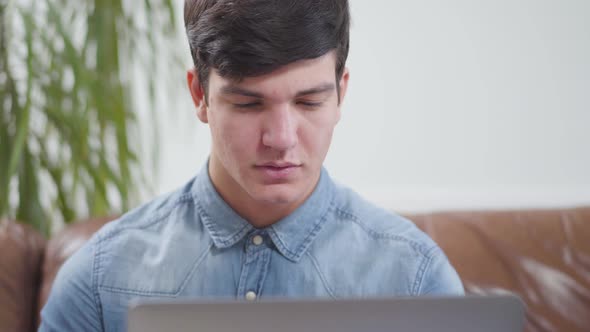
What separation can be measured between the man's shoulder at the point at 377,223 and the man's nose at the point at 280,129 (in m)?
0.28

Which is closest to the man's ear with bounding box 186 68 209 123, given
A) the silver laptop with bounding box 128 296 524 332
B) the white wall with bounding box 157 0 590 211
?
the silver laptop with bounding box 128 296 524 332

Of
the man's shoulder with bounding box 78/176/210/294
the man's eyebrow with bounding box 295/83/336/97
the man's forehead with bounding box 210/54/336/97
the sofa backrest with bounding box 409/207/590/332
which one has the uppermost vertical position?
the man's forehead with bounding box 210/54/336/97

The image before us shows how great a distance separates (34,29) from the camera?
1.80m

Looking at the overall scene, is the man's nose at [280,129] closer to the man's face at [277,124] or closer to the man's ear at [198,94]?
the man's face at [277,124]

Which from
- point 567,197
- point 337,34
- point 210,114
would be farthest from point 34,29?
point 567,197

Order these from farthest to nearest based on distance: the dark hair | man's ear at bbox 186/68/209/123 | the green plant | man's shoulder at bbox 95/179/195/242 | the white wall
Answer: the white wall → the green plant → man's shoulder at bbox 95/179/195/242 → man's ear at bbox 186/68/209/123 → the dark hair

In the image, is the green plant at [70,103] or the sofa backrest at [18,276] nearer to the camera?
the sofa backrest at [18,276]

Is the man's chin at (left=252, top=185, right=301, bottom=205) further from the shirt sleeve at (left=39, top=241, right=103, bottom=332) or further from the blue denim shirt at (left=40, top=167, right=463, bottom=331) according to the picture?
the shirt sleeve at (left=39, top=241, right=103, bottom=332)

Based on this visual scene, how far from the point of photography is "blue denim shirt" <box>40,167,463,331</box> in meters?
1.14

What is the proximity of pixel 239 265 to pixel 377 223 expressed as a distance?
25cm

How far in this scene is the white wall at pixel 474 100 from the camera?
2215 mm

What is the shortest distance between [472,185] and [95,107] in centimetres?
120

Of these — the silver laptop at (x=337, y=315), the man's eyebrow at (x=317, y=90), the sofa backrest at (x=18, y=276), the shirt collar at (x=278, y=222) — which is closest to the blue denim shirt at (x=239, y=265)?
the shirt collar at (x=278, y=222)

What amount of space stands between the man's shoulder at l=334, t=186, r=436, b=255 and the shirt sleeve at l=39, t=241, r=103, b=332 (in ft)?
1.42
